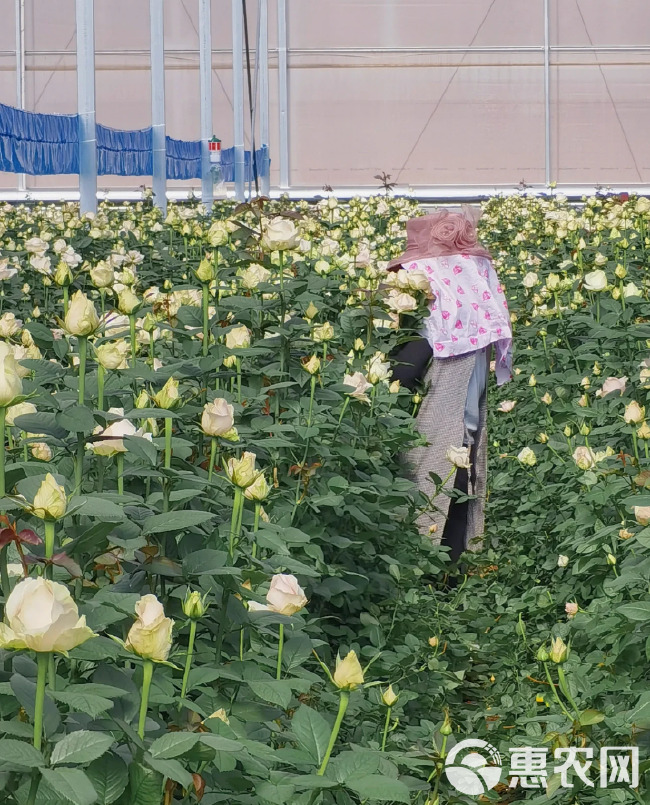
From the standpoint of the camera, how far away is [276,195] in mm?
17906

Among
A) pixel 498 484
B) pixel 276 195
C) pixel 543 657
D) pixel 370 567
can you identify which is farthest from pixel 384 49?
pixel 543 657

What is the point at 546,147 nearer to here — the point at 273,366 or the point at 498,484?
the point at 498,484

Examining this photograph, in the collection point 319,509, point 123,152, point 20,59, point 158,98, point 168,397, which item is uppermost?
point 20,59

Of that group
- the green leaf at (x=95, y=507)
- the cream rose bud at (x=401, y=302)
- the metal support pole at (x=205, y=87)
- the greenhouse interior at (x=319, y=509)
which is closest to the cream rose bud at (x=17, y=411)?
the greenhouse interior at (x=319, y=509)

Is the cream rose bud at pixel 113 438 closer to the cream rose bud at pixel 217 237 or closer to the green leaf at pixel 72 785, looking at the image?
the green leaf at pixel 72 785

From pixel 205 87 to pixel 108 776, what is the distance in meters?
11.7

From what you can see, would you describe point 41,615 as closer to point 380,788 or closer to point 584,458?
point 380,788

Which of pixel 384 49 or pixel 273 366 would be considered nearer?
pixel 273 366

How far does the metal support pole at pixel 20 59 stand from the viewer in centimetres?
1678

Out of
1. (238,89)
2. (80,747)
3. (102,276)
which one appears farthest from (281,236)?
(238,89)

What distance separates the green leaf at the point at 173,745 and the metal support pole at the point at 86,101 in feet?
20.3

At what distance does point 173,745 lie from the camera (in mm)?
1082

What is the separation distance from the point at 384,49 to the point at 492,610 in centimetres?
1556

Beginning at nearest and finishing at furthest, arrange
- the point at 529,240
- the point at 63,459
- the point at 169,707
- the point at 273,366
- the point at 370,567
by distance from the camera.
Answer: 1. the point at 169,707
2. the point at 63,459
3. the point at 273,366
4. the point at 370,567
5. the point at 529,240
